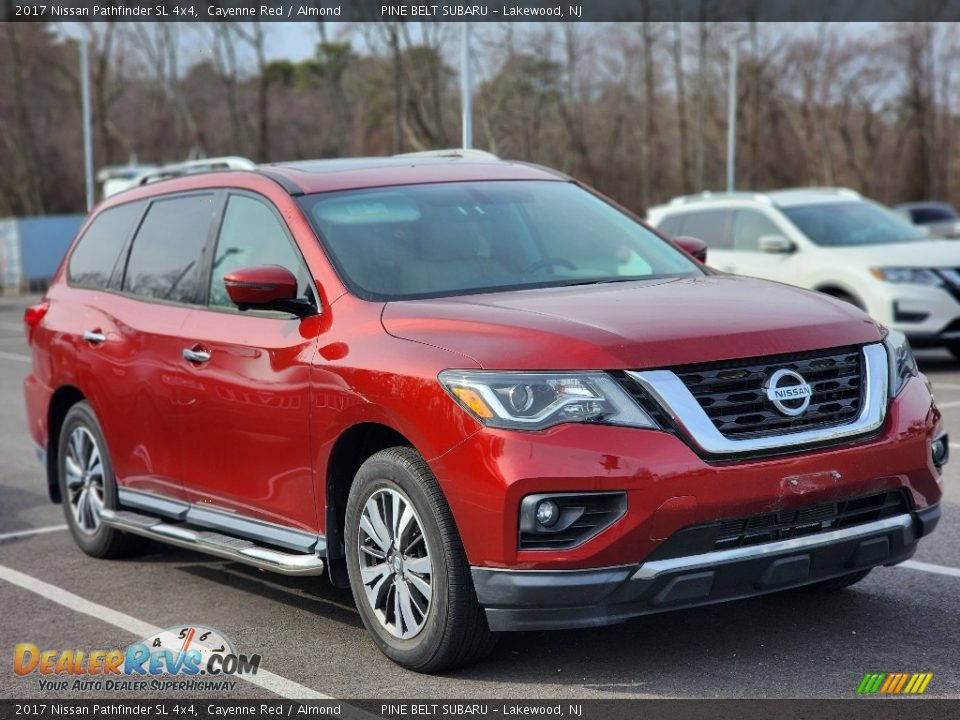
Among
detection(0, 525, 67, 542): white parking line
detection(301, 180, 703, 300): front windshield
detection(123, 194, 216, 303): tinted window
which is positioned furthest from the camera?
detection(0, 525, 67, 542): white parking line

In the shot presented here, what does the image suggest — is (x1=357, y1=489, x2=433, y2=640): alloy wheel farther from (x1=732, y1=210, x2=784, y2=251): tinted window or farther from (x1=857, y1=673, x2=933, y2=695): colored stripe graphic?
(x1=732, y1=210, x2=784, y2=251): tinted window

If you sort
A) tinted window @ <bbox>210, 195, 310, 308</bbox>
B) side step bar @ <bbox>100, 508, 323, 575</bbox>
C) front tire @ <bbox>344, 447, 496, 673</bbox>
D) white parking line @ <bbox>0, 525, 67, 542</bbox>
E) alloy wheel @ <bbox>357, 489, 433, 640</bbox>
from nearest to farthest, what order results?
front tire @ <bbox>344, 447, 496, 673</bbox> → alloy wheel @ <bbox>357, 489, 433, 640</bbox> → side step bar @ <bbox>100, 508, 323, 575</bbox> → tinted window @ <bbox>210, 195, 310, 308</bbox> → white parking line @ <bbox>0, 525, 67, 542</bbox>

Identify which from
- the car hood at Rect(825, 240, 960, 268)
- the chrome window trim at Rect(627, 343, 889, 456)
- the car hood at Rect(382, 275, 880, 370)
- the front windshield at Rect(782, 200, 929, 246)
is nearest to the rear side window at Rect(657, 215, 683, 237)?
the front windshield at Rect(782, 200, 929, 246)

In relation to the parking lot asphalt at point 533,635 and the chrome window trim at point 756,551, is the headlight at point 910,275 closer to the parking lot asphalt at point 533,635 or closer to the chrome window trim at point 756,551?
the parking lot asphalt at point 533,635

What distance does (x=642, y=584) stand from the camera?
4410mm

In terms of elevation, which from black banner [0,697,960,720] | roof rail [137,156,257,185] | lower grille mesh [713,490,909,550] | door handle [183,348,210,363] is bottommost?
black banner [0,697,960,720]

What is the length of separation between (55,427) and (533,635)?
11.1ft

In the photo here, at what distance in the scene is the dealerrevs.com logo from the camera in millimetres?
5012

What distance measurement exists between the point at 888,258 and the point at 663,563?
33.2 feet

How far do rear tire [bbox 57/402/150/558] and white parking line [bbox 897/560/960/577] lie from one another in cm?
371

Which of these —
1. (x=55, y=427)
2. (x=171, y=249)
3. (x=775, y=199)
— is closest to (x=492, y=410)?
(x=171, y=249)

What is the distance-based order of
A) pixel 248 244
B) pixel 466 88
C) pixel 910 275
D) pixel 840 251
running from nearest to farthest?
pixel 248 244 → pixel 910 275 → pixel 840 251 → pixel 466 88

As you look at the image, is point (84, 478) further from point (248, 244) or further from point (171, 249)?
point (248, 244)

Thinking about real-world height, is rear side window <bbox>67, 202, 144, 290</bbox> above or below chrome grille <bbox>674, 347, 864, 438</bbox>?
above
